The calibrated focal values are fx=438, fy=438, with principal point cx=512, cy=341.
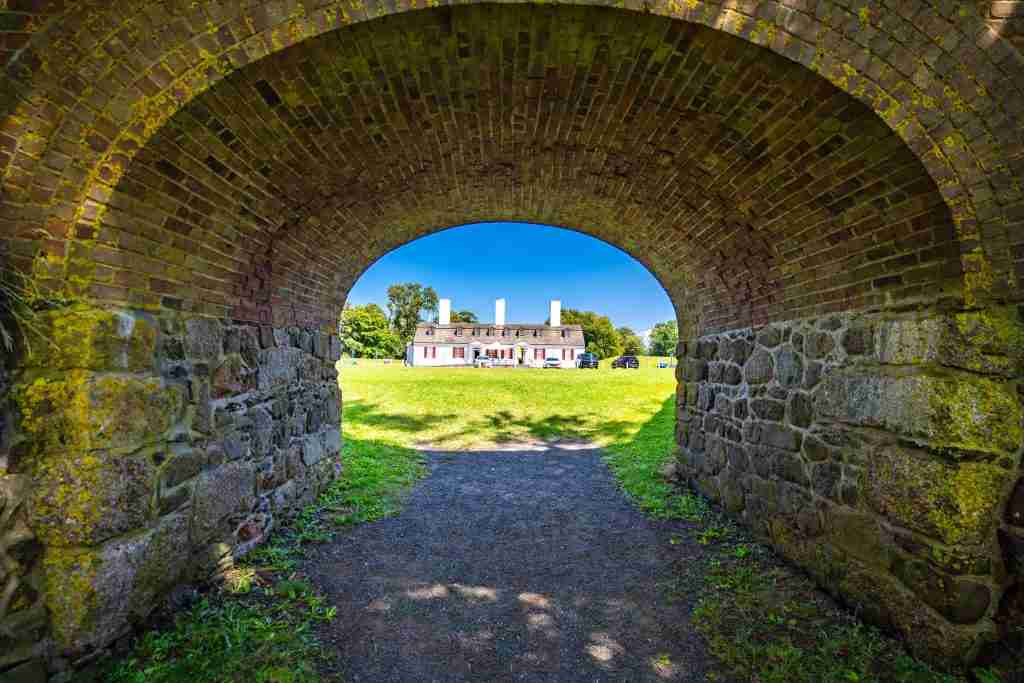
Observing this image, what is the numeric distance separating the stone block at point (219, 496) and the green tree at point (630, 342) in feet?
247

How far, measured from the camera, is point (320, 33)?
7.68 ft

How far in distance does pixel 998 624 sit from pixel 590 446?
23.0ft

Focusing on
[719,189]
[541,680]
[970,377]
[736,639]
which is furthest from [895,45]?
[541,680]

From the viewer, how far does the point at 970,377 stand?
257 cm

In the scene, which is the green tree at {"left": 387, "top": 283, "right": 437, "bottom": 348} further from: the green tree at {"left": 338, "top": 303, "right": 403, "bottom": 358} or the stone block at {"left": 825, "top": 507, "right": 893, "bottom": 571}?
the stone block at {"left": 825, "top": 507, "right": 893, "bottom": 571}

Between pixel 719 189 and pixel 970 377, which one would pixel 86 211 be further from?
pixel 970 377

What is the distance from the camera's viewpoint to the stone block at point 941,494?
250 cm

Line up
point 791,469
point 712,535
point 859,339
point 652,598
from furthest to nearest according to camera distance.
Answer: point 712,535, point 791,469, point 652,598, point 859,339

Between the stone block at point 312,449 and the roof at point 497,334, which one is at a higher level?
the roof at point 497,334

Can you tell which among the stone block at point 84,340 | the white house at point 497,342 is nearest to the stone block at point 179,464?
the stone block at point 84,340

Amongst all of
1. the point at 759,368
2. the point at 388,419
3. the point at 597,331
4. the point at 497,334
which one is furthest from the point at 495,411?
the point at 597,331

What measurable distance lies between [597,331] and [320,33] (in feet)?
202

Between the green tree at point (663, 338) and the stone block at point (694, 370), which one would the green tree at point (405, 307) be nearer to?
the green tree at point (663, 338)

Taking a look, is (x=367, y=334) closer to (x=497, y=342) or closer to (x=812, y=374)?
(x=497, y=342)
